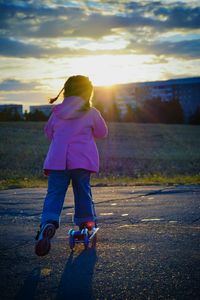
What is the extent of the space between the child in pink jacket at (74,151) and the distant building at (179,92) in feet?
206

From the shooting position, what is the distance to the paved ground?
3471mm

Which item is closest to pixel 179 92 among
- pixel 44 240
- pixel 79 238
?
pixel 79 238

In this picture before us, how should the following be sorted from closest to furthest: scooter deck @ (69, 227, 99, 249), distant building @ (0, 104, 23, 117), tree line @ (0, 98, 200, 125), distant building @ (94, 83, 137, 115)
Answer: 1. scooter deck @ (69, 227, 99, 249)
2. distant building @ (0, 104, 23, 117)
3. tree line @ (0, 98, 200, 125)
4. distant building @ (94, 83, 137, 115)

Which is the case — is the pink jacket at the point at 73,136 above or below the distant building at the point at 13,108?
above

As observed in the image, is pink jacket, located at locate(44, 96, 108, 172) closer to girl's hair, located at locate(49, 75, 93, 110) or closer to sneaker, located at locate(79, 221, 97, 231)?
girl's hair, located at locate(49, 75, 93, 110)

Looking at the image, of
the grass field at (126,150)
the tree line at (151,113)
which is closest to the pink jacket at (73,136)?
the grass field at (126,150)

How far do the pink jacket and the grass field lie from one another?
44.2 ft

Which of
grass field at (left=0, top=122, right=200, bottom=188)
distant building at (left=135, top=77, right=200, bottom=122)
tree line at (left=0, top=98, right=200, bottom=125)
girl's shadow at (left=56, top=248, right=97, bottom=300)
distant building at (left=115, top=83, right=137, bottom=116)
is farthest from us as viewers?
distant building at (left=135, top=77, right=200, bottom=122)

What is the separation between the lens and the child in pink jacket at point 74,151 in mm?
4805

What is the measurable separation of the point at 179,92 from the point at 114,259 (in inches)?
2641

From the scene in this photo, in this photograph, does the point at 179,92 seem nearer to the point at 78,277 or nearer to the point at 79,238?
the point at 79,238

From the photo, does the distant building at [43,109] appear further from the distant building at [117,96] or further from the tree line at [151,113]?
the distant building at [117,96]

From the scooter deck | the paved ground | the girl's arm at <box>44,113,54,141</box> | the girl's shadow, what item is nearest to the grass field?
the paved ground

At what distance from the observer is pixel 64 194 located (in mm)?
4898
